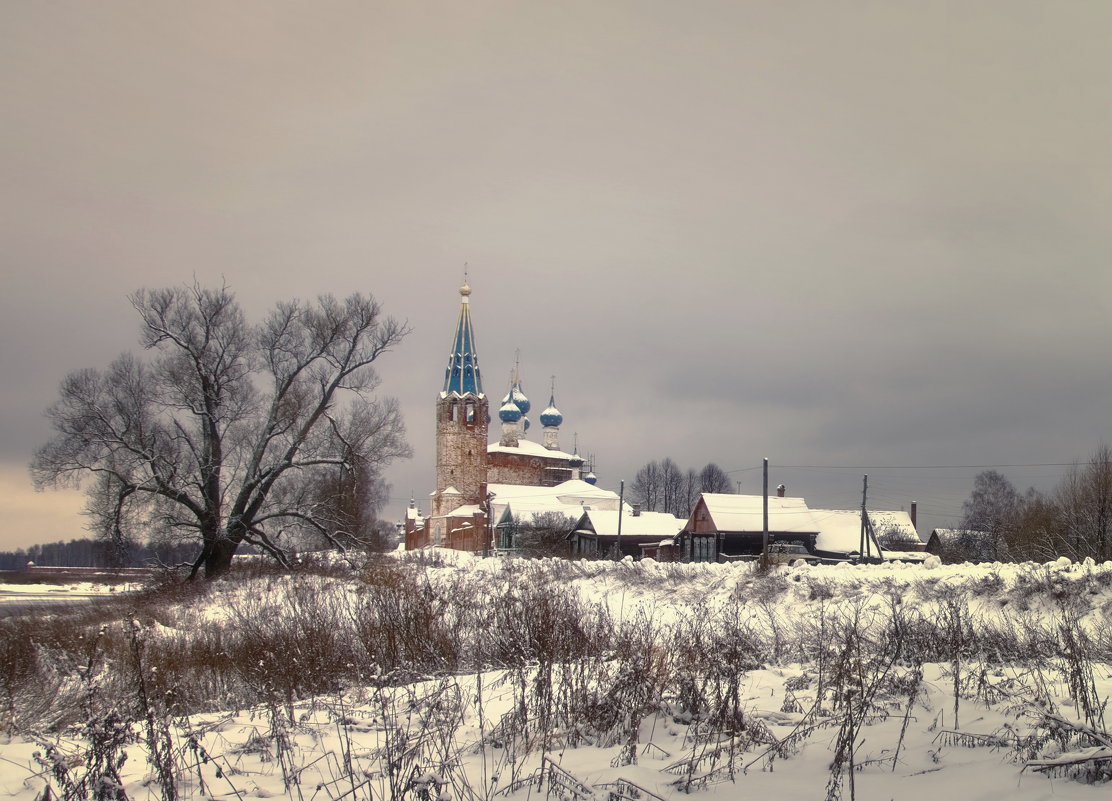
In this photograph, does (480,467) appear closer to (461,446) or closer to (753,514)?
(461,446)

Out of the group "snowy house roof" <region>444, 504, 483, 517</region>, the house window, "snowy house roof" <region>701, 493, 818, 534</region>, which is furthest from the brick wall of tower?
"snowy house roof" <region>701, 493, 818, 534</region>

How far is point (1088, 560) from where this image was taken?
14430 millimetres

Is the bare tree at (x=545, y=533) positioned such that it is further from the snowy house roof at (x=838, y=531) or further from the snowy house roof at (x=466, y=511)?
the snowy house roof at (x=838, y=531)

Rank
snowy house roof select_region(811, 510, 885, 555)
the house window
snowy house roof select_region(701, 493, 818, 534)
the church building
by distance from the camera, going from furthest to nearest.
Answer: the church building
the house window
snowy house roof select_region(811, 510, 885, 555)
snowy house roof select_region(701, 493, 818, 534)

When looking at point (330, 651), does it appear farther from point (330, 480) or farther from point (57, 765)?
point (330, 480)

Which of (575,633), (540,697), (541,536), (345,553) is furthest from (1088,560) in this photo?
(541,536)

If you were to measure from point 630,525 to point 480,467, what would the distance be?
1071 inches

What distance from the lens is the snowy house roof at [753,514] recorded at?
4306 centimetres

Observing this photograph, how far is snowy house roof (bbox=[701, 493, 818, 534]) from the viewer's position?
43.1 m

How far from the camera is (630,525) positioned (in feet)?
167

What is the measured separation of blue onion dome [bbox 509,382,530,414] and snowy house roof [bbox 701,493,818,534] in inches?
1720

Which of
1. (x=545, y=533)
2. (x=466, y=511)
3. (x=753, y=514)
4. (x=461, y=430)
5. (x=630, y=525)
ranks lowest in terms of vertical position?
(x=545, y=533)

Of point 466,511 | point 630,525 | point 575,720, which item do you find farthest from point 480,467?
point 575,720

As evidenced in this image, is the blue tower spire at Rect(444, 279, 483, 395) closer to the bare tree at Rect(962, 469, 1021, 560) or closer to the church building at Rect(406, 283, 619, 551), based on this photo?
the church building at Rect(406, 283, 619, 551)
